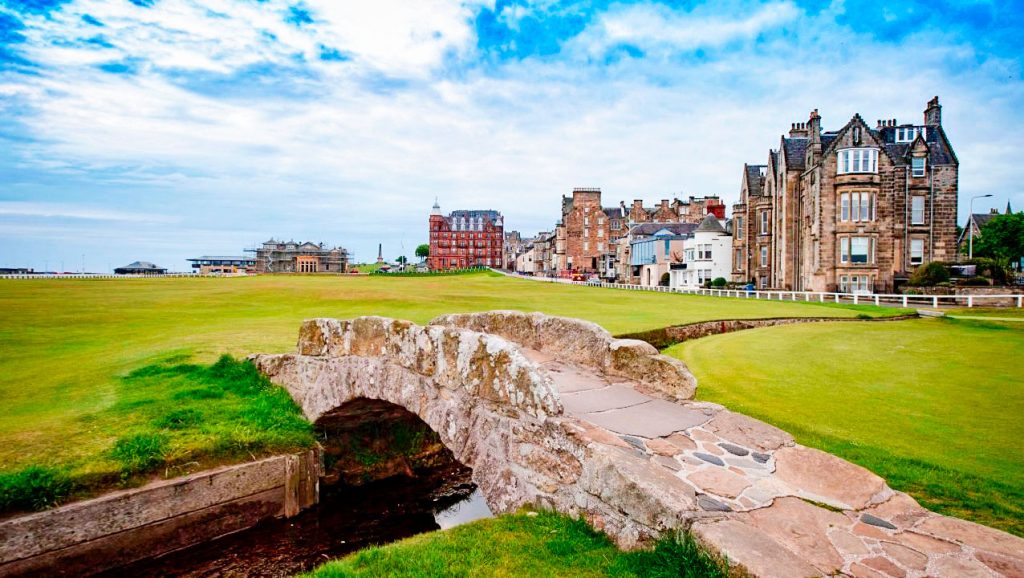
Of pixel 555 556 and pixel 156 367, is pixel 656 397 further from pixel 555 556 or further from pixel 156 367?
pixel 156 367

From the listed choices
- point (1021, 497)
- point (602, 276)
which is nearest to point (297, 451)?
point (1021, 497)

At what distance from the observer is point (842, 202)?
133 feet

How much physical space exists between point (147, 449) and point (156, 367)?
5211 mm

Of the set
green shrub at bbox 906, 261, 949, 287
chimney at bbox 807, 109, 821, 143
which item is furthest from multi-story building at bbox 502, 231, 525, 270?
green shrub at bbox 906, 261, 949, 287

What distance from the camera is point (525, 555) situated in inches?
216

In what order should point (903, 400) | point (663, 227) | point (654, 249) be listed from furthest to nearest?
point (663, 227) < point (654, 249) < point (903, 400)

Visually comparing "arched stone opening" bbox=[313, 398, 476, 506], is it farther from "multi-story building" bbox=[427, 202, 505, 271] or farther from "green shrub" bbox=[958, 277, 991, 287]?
"multi-story building" bbox=[427, 202, 505, 271]

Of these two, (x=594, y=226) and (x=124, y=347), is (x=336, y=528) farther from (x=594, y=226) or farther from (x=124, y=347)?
(x=594, y=226)

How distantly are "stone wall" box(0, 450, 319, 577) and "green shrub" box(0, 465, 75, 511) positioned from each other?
237 mm

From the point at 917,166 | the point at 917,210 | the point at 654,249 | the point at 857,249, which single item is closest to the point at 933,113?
the point at 917,166

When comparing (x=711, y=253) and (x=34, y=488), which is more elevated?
(x=711, y=253)

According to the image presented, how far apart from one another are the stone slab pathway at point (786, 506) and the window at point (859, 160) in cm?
4132

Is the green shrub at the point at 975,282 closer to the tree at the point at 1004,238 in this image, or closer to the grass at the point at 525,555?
the tree at the point at 1004,238

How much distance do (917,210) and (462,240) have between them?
123 metres
